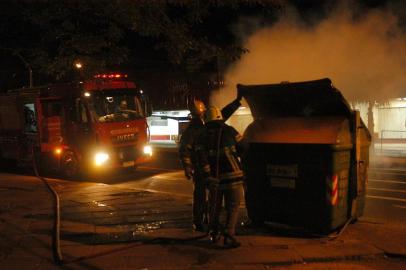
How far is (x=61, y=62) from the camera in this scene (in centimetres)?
1537

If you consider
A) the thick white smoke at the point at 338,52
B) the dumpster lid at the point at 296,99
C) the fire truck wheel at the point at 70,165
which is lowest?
the fire truck wheel at the point at 70,165

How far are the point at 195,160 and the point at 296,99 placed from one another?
1607mm

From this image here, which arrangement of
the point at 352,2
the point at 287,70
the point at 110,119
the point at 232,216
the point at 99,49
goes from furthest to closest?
the point at 99,49 < the point at 110,119 < the point at 287,70 < the point at 352,2 < the point at 232,216

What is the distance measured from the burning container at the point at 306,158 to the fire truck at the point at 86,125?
279 inches

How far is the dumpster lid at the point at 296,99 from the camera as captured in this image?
6.20 metres

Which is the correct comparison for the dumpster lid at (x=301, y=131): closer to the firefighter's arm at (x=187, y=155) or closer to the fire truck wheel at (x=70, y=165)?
the firefighter's arm at (x=187, y=155)

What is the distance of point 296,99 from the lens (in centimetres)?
655

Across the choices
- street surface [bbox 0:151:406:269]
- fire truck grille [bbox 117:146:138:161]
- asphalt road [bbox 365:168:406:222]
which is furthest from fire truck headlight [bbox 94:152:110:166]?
asphalt road [bbox 365:168:406:222]

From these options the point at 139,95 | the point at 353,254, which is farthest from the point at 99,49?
the point at 353,254

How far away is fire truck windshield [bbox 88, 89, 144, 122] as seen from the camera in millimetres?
13195

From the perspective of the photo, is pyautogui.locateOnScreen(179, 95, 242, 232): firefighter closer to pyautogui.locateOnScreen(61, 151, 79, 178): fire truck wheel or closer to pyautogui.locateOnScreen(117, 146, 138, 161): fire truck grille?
pyautogui.locateOnScreen(117, 146, 138, 161): fire truck grille

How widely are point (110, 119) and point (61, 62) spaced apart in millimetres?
3389

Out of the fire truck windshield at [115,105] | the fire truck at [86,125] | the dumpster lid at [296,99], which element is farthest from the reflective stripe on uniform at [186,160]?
the fire truck windshield at [115,105]

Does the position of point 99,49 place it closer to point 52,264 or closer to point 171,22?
point 171,22
